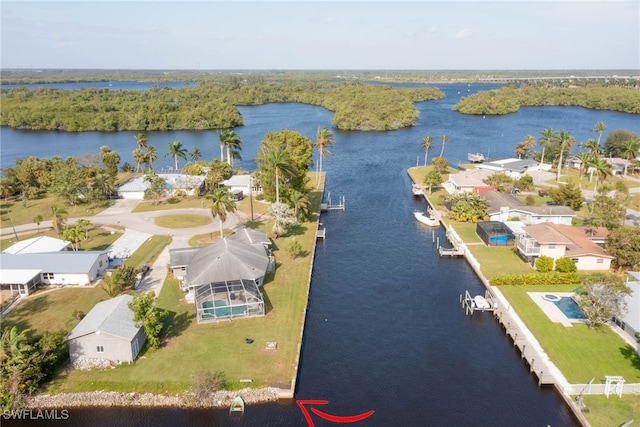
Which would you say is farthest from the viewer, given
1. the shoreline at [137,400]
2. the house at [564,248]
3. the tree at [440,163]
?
the tree at [440,163]

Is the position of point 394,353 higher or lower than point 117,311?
lower

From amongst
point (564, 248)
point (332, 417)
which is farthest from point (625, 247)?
→ point (332, 417)

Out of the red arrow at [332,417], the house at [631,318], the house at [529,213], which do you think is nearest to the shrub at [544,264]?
the house at [631,318]

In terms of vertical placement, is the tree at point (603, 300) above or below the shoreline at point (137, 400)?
above

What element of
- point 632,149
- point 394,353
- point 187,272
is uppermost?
point 632,149

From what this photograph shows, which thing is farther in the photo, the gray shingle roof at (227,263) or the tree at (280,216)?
the tree at (280,216)

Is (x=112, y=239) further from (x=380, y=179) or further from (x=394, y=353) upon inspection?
(x=380, y=179)

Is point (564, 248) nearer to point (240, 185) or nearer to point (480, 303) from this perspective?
point (480, 303)

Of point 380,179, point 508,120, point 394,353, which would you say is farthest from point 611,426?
point 508,120

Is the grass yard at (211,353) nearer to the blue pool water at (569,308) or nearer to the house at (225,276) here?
the house at (225,276)
